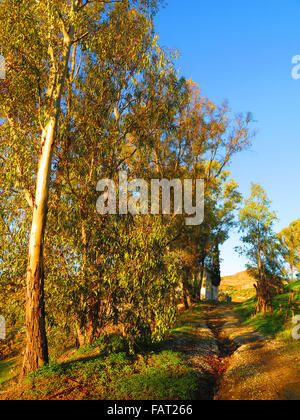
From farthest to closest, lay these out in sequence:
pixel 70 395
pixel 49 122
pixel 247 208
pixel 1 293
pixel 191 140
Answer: pixel 247 208 → pixel 191 140 → pixel 1 293 → pixel 49 122 → pixel 70 395

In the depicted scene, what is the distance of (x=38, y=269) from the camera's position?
31.6ft

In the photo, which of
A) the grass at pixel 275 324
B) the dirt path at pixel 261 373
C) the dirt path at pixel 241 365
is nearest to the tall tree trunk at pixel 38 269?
the dirt path at pixel 241 365

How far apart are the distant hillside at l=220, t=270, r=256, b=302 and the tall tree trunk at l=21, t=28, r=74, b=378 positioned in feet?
171

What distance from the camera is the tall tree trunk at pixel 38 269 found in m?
9.24

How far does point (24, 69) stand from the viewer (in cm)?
1130

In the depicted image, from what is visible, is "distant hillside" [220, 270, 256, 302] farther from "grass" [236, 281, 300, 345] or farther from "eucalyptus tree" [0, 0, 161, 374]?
"eucalyptus tree" [0, 0, 161, 374]

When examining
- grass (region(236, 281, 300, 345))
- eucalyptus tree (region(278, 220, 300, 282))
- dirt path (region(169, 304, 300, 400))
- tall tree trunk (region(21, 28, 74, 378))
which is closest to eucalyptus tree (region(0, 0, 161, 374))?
tall tree trunk (region(21, 28, 74, 378))

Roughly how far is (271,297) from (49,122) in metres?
17.6

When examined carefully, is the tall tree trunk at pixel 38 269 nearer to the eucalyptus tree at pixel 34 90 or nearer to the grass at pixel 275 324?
the eucalyptus tree at pixel 34 90

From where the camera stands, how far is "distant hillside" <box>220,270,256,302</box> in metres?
59.8

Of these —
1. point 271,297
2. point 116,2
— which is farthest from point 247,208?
point 116,2

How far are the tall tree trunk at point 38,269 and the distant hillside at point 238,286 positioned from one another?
52.1 metres

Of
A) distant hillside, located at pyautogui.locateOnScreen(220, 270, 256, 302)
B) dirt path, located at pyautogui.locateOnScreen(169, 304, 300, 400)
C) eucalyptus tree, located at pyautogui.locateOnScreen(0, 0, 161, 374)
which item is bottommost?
distant hillside, located at pyautogui.locateOnScreen(220, 270, 256, 302)

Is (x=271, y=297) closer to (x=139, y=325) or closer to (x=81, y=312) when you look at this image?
(x=139, y=325)
